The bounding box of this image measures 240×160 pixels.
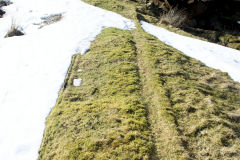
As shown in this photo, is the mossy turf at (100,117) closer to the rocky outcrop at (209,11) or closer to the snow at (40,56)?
the snow at (40,56)

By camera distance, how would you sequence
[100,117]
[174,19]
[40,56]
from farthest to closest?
[174,19], [40,56], [100,117]

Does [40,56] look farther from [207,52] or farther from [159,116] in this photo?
[207,52]

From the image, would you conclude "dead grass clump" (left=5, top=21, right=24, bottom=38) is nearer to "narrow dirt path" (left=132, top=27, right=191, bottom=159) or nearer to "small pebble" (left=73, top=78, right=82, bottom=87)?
"small pebble" (left=73, top=78, right=82, bottom=87)

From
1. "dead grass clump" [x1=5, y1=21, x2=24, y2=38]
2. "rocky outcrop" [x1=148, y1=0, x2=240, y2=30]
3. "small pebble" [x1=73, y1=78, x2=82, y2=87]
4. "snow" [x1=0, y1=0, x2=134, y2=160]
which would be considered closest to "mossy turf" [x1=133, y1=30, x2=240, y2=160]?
"small pebble" [x1=73, y1=78, x2=82, y2=87]

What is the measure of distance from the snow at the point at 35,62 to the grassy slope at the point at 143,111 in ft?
0.90

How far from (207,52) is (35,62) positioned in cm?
557

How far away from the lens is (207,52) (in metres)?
6.46

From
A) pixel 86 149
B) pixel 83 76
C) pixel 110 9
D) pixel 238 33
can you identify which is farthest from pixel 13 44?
pixel 238 33

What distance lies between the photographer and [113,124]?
3184 millimetres

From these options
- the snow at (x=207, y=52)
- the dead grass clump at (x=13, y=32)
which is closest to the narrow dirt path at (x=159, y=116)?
the snow at (x=207, y=52)

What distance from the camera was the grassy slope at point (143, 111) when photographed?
2.85 m

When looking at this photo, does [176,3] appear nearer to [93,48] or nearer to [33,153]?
[93,48]

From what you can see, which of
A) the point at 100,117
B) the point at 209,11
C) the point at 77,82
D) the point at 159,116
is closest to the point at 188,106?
the point at 159,116

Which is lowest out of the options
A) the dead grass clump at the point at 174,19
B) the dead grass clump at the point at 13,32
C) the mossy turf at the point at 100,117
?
the mossy turf at the point at 100,117
